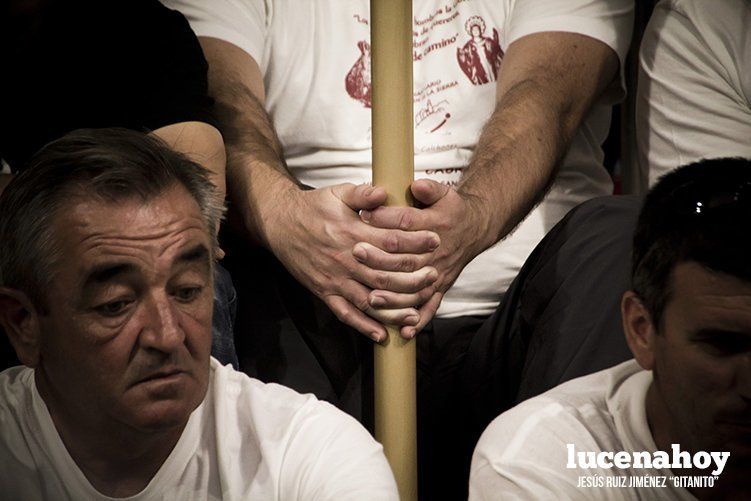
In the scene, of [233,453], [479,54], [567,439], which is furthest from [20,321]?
[479,54]

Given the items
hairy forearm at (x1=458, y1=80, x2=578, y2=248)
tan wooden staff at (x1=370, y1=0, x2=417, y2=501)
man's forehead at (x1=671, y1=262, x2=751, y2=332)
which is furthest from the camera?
hairy forearm at (x1=458, y1=80, x2=578, y2=248)

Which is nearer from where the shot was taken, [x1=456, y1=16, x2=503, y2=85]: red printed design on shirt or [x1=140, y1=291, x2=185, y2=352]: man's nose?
[x1=140, y1=291, x2=185, y2=352]: man's nose

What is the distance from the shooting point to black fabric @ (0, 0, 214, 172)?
76 cm

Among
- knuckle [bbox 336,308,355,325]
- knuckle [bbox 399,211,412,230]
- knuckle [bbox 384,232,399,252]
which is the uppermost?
knuckle [bbox 399,211,412,230]

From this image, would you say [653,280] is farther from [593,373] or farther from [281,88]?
[281,88]

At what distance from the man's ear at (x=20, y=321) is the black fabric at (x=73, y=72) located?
10cm

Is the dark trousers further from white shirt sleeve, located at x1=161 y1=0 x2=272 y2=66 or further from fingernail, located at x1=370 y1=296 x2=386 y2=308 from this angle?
white shirt sleeve, located at x1=161 y1=0 x2=272 y2=66

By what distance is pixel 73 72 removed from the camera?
767 mm

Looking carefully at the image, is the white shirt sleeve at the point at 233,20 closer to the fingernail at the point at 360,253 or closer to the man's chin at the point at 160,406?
the fingernail at the point at 360,253

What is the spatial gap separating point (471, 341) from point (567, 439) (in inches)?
6.5

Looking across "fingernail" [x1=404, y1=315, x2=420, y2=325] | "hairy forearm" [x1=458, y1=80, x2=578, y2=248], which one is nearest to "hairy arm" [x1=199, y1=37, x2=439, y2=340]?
"fingernail" [x1=404, y1=315, x2=420, y2=325]

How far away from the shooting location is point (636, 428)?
73cm

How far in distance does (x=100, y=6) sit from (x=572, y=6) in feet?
1.54

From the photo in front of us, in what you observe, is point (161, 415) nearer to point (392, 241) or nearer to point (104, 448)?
point (104, 448)
